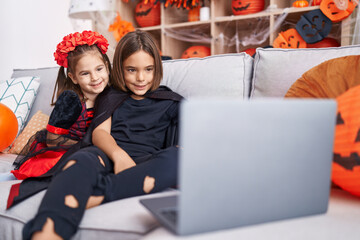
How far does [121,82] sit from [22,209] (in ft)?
2.04

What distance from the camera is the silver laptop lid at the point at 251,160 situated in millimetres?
454

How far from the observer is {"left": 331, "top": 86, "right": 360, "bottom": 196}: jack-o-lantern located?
2.15 feet

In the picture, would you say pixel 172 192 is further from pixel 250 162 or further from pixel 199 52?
pixel 199 52

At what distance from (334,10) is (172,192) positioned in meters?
1.82

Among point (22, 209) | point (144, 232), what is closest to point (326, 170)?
point (144, 232)

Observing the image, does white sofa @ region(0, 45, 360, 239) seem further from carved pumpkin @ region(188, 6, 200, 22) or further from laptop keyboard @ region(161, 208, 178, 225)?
carved pumpkin @ region(188, 6, 200, 22)

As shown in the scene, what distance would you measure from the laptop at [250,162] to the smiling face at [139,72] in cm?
80

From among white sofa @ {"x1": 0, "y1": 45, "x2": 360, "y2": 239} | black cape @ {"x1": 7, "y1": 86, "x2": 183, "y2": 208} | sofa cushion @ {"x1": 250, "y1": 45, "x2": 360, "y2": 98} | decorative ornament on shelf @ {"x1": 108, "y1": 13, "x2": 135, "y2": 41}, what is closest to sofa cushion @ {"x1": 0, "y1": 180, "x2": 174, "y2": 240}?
white sofa @ {"x1": 0, "y1": 45, "x2": 360, "y2": 239}

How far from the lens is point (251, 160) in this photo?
0.49 meters

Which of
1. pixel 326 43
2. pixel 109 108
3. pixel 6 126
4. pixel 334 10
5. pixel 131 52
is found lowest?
pixel 6 126

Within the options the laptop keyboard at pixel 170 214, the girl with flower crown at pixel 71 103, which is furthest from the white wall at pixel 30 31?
the laptop keyboard at pixel 170 214

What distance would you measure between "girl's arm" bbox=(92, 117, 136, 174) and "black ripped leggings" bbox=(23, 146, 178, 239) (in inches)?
1.4

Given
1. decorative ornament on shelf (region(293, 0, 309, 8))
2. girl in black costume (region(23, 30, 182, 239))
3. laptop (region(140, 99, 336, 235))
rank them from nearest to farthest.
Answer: laptop (region(140, 99, 336, 235))
girl in black costume (region(23, 30, 182, 239))
decorative ornament on shelf (region(293, 0, 309, 8))

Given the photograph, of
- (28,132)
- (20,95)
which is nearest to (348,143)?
(28,132)
